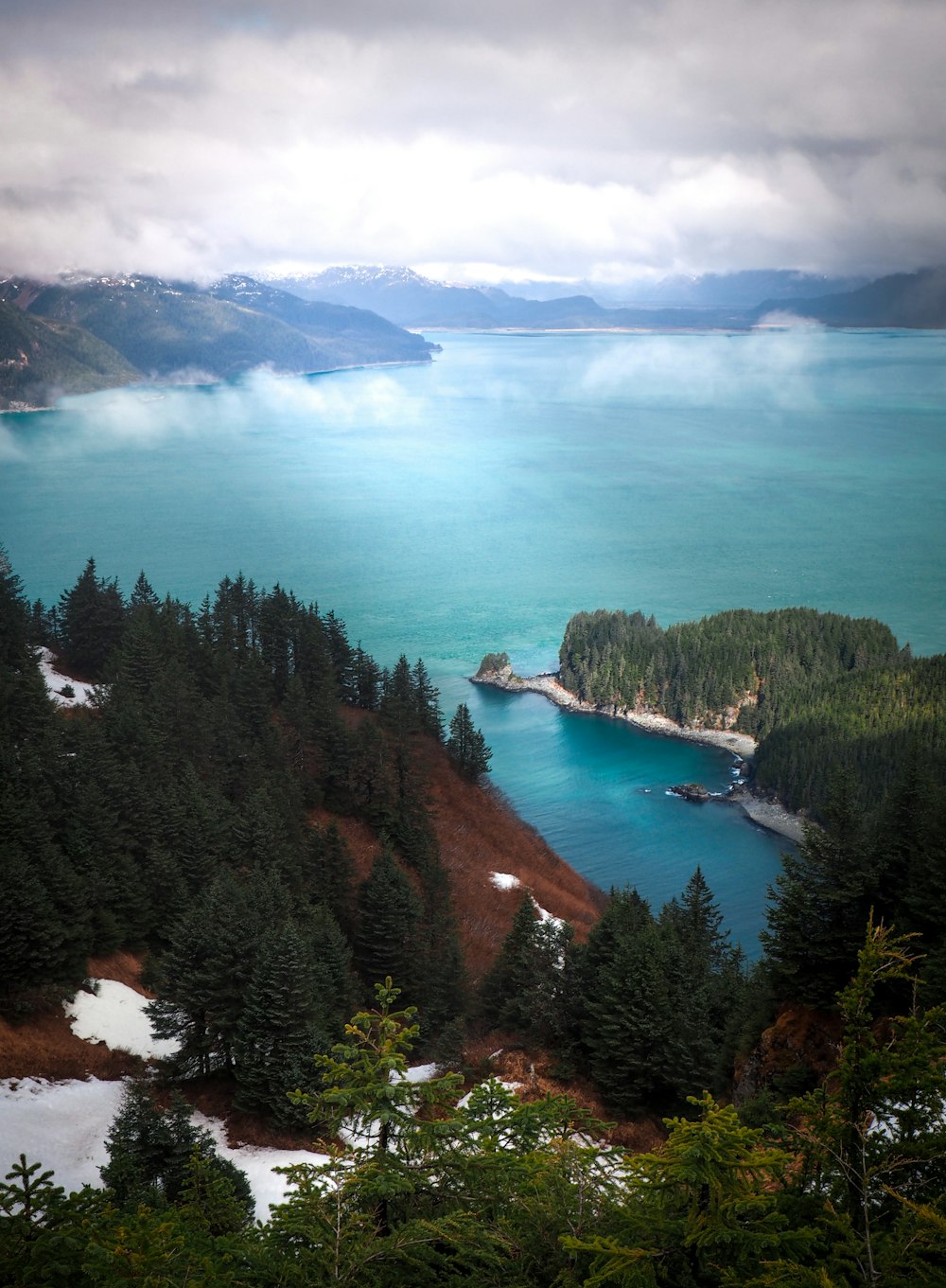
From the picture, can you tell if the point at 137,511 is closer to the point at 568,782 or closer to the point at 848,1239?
the point at 568,782

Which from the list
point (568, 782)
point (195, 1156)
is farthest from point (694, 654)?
point (195, 1156)

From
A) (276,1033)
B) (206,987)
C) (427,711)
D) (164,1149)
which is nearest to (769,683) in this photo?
(427,711)

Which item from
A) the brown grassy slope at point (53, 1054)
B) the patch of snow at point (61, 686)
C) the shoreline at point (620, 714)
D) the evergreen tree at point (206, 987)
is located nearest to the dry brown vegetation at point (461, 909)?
the brown grassy slope at point (53, 1054)

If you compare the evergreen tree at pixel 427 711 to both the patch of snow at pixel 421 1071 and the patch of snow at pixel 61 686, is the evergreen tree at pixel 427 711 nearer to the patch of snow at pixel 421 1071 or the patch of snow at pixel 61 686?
the patch of snow at pixel 61 686

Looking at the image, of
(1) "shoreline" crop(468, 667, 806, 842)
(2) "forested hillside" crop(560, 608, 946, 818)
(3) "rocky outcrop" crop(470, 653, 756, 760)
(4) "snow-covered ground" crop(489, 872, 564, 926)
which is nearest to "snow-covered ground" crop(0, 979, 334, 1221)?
(4) "snow-covered ground" crop(489, 872, 564, 926)

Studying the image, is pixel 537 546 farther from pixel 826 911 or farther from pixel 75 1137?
pixel 75 1137
